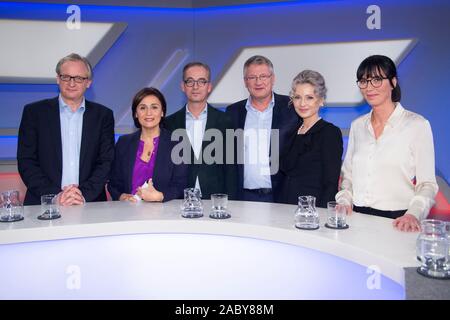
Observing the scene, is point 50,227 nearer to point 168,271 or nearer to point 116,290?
point 116,290

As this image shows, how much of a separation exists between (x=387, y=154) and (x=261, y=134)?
1.21 metres

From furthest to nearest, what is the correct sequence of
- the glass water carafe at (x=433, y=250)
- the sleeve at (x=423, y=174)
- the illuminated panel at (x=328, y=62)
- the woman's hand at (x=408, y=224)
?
the illuminated panel at (x=328, y=62)
the sleeve at (x=423, y=174)
the woman's hand at (x=408, y=224)
the glass water carafe at (x=433, y=250)

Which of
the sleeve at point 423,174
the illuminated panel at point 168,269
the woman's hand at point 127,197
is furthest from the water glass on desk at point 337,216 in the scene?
the woman's hand at point 127,197

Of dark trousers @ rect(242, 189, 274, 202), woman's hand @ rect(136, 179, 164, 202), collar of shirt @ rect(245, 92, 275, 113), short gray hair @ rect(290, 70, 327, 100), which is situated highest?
short gray hair @ rect(290, 70, 327, 100)

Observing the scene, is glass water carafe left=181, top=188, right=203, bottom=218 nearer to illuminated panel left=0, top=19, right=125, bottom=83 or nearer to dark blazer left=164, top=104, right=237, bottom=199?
dark blazer left=164, top=104, right=237, bottom=199

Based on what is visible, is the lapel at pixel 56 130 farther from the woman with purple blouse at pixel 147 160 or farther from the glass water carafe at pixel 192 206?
the glass water carafe at pixel 192 206

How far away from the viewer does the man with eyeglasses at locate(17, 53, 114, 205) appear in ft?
9.10

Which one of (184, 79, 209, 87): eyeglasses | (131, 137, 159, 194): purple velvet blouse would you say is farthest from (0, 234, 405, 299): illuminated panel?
(184, 79, 209, 87): eyeglasses

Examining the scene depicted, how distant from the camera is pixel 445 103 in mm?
4102

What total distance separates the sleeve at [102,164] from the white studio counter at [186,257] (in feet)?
2.16

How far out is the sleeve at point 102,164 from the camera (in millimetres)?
2709

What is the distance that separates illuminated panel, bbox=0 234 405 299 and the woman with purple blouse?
0.60 metres

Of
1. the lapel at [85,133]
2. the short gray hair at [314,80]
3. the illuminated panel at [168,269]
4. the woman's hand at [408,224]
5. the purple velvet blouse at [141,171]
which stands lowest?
the illuminated panel at [168,269]
